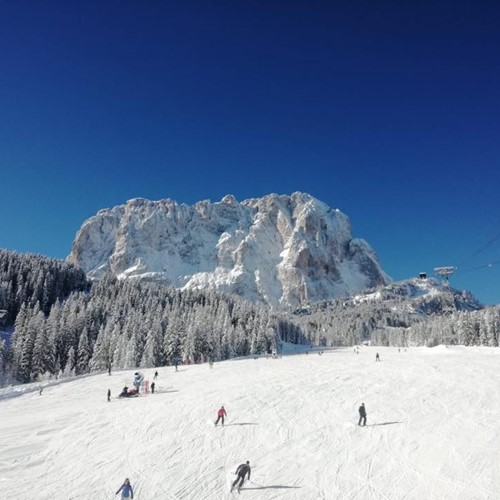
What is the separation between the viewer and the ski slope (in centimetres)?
1769

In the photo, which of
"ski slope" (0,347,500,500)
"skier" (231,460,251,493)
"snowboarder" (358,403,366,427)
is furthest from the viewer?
"snowboarder" (358,403,366,427)

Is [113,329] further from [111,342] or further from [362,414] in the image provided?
[362,414]

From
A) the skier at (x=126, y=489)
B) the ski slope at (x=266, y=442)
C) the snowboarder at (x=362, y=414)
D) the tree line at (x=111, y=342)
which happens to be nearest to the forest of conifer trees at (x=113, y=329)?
the tree line at (x=111, y=342)

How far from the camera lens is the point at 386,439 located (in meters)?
23.1

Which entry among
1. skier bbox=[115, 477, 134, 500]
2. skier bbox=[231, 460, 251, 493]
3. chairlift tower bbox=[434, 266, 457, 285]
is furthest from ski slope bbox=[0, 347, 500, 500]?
chairlift tower bbox=[434, 266, 457, 285]

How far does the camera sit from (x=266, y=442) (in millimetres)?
22984

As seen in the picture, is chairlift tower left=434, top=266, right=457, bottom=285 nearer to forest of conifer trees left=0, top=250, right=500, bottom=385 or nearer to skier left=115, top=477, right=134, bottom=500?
forest of conifer trees left=0, top=250, right=500, bottom=385

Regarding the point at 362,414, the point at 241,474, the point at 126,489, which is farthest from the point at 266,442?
the point at 126,489

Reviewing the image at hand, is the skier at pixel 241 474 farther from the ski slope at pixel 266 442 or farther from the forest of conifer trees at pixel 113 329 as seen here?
the forest of conifer trees at pixel 113 329

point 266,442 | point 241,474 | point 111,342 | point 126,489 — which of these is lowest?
point 126,489

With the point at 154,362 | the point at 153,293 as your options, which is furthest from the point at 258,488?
the point at 153,293

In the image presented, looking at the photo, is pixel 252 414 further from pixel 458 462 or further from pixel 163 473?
pixel 458 462

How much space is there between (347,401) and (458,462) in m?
12.5

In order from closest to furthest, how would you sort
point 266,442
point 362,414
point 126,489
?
point 126,489 < point 266,442 < point 362,414
